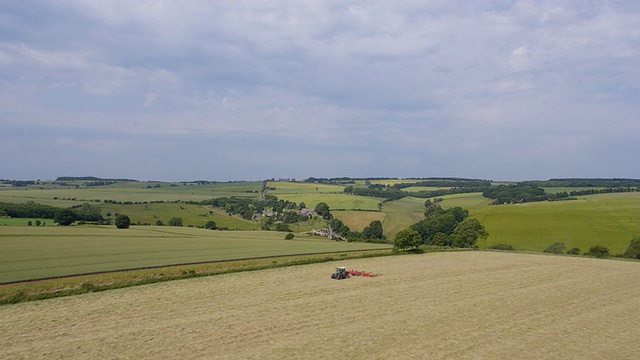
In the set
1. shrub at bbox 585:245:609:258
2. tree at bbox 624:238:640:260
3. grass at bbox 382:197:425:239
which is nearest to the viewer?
shrub at bbox 585:245:609:258

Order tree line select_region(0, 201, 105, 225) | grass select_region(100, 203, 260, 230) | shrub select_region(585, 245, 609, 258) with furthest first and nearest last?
grass select_region(100, 203, 260, 230)
tree line select_region(0, 201, 105, 225)
shrub select_region(585, 245, 609, 258)

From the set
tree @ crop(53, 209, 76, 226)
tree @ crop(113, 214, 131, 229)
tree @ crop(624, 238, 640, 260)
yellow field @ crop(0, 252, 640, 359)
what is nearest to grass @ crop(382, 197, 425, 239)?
tree @ crop(624, 238, 640, 260)

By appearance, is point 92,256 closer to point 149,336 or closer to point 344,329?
point 149,336

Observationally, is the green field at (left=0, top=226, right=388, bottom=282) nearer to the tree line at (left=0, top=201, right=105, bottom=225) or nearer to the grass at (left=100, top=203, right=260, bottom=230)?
the tree line at (left=0, top=201, right=105, bottom=225)

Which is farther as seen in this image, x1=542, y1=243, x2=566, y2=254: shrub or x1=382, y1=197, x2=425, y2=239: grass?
x1=382, y1=197, x2=425, y2=239: grass

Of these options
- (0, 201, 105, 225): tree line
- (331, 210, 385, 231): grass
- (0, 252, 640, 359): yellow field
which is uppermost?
(0, 201, 105, 225): tree line

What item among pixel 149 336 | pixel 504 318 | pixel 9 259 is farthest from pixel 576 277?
pixel 9 259

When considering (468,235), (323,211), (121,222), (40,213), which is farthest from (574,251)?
(40,213)

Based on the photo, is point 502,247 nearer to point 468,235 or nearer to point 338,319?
point 468,235
